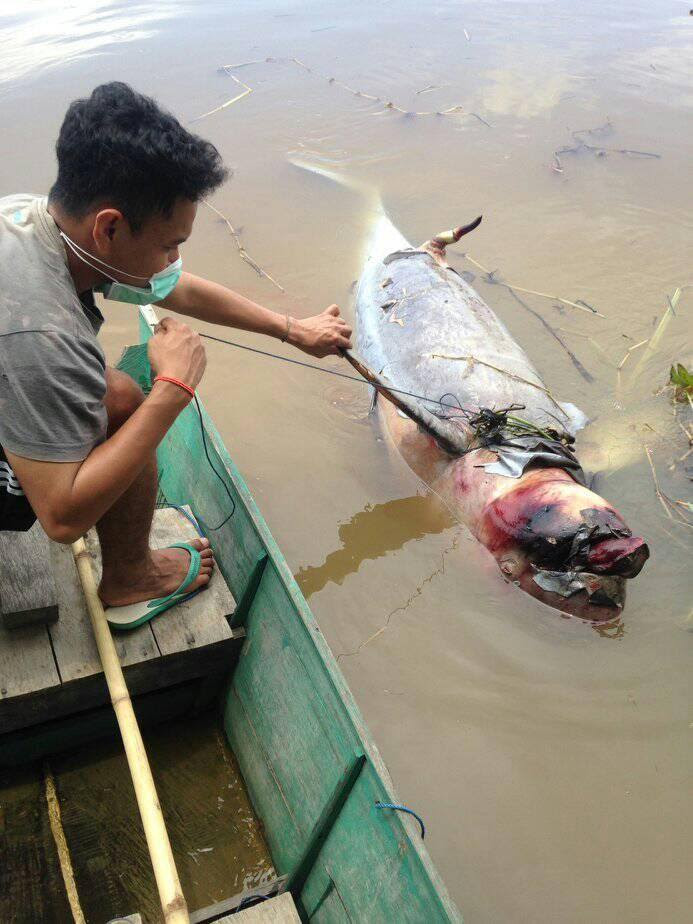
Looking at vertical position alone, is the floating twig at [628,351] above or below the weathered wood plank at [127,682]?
below

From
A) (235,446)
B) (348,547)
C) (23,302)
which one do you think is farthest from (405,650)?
(23,302)

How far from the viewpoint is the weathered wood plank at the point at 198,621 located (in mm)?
2453

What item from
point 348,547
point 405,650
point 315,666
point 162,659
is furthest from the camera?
point 348,547

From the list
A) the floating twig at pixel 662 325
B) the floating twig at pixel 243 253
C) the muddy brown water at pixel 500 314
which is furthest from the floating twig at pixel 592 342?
the floating twig at pixel 243 253

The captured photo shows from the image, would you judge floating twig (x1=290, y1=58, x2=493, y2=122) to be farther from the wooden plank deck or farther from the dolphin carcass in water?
the wooden plank deck

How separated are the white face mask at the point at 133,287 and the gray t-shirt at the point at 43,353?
0.05 m

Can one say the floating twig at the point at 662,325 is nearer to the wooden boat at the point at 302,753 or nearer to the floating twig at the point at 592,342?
the floating twig at the point at 592,342

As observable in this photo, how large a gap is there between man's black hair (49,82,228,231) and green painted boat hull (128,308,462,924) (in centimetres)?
92

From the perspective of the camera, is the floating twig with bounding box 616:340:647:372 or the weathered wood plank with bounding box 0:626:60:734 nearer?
the weathered wood plank with bounding box 0:626:60:734

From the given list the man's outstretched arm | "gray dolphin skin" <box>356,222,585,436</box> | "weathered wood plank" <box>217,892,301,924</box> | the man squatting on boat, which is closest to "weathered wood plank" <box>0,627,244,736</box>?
the man squatting on boat

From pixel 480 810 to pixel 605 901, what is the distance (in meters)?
0.47

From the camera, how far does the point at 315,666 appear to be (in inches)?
83.8

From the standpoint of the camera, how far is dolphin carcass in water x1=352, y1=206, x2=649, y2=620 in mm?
3213

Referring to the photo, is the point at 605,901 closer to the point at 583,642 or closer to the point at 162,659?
the point at 583,642
